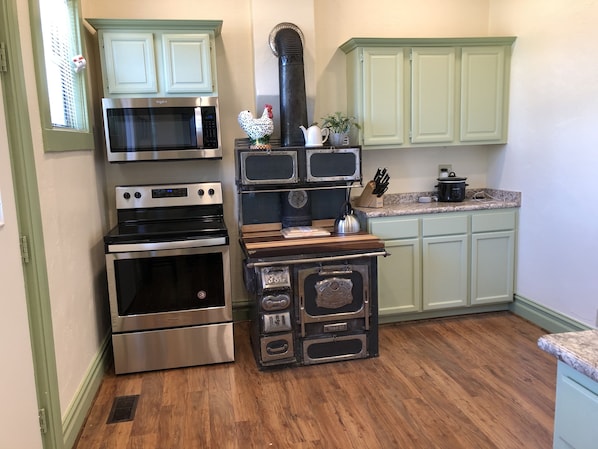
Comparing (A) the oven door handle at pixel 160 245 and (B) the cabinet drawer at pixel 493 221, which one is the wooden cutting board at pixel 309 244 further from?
(B) the cabinet drawer at pixel 493 221

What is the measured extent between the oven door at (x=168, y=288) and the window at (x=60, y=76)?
2.52ft

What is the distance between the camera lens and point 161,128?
3.08m

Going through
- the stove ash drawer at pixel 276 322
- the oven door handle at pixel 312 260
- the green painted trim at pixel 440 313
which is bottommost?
the green painted trim at pixel 440 313

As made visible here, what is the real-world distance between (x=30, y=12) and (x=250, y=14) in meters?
1.74

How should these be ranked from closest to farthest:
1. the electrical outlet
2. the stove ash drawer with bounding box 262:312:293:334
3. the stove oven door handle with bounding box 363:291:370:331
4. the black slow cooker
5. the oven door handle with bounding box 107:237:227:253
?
1. the oven door handle with bounding box 107:237:227:253
2. the stove ash drawer with bounding box 262:312:293:334
3. the stove oven door handle with bounding box 363:291:370:331
4. the black slow cooker
5. the electrical outlet

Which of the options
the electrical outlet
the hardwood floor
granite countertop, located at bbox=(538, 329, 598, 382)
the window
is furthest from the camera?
the electrical outlet

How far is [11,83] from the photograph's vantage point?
177cm

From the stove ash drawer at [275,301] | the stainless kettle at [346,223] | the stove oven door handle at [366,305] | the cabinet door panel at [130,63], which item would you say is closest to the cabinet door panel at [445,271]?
the stainless kettle at [346,223]

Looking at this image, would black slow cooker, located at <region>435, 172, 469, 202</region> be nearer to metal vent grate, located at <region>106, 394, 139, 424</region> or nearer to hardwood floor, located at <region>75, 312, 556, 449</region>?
hardwood floor, located at <region>75, 312, 556, 449</region>

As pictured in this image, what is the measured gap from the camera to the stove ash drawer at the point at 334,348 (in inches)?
→ 117

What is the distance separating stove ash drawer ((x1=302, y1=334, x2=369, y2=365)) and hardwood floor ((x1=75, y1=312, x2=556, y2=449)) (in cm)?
5

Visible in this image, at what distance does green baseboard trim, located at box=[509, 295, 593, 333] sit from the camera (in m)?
3.17

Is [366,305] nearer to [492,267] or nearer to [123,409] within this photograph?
[492,267]

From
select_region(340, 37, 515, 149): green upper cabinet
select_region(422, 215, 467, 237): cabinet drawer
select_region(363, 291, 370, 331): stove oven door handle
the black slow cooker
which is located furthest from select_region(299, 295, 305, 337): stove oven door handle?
the black slow cooker
